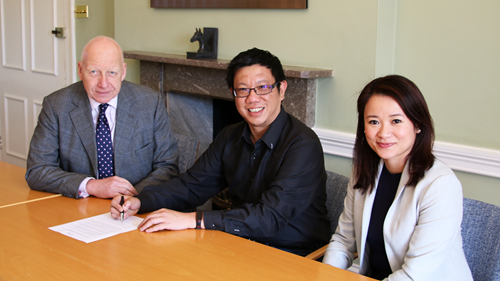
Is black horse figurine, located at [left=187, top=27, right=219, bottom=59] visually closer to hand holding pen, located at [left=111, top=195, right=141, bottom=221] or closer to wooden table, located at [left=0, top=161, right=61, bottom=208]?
wooden table, located at [left=0, top=161, right=61, bottom=208]

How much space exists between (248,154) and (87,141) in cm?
78

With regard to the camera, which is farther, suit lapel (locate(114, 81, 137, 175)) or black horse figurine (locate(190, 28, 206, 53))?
black horse figurine (locate(190, 28, 206, 53))

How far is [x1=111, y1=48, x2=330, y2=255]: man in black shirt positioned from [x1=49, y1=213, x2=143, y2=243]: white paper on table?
4cm

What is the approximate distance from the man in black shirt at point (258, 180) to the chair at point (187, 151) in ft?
1.22

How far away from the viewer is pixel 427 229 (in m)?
1.37

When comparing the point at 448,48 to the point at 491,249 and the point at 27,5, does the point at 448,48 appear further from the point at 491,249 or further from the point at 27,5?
the point at 27,5

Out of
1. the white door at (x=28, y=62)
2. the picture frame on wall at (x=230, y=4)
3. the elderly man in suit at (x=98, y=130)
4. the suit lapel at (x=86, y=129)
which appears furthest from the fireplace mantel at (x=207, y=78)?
the white door at (x=28, y=62)

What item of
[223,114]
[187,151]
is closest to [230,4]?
[223,114]

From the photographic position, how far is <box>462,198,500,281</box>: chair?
57.4 inches

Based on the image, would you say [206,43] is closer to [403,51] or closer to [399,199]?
[403,51]

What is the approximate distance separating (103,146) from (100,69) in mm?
363

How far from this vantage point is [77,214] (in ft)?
5.82

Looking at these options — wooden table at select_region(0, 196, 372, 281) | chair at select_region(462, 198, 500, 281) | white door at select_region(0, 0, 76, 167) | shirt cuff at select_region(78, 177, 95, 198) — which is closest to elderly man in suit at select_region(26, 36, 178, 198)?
shirt cuff at select_region(78, 177, 95, 198)

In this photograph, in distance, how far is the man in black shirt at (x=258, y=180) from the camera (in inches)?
65.6
